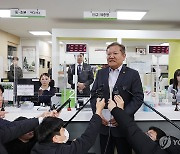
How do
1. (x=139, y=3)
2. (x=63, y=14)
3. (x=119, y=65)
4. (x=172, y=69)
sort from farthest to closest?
(x=172, y=69) < (x=63, y=14) < (x=139, y=3) < (x=119, y=65)

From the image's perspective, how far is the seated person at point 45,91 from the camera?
3.28 meters

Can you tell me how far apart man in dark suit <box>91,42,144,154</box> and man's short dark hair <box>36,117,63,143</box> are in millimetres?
640

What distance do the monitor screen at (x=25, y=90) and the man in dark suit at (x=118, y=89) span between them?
1121 millimetres

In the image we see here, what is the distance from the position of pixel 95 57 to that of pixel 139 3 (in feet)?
16.6

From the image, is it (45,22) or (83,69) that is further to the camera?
(45,22)

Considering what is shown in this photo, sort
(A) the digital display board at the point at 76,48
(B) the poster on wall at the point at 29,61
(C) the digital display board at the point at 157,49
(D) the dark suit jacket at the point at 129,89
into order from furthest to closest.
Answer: (B) the poster on wall at the point at 29,61, (C) the digital display board at the point at 157,49, (A) the digital display board at the point at 76,48, (D) the dark suit jacket at the point at 129,89

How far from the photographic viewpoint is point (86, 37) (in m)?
6.59

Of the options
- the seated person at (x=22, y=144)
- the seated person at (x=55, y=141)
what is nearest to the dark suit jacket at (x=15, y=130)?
the seated person at (x=22, y=144)

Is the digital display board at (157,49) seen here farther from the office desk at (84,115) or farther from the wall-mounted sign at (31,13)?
the wall-mounted sign at (31,13)

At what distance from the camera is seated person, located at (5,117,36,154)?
2.03 m

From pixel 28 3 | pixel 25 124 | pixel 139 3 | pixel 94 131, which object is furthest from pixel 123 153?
pixel 28 3

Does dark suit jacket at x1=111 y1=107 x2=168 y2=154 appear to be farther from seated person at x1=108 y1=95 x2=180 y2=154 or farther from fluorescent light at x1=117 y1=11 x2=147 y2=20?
fluorescent light at x1=117 y1=11 x2=147 y2=20

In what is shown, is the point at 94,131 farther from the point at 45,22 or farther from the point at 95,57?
the point at 95,57

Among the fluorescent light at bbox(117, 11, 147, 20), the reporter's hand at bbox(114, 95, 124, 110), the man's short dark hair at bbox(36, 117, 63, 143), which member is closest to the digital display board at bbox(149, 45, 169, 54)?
the reporter's hand at bbox(114, 95, 124, 110)
